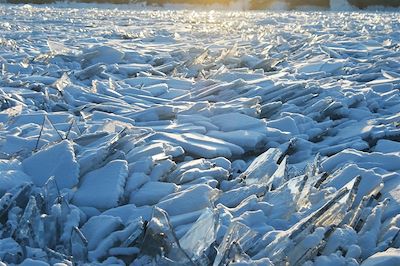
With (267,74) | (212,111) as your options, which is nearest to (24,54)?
(267,74)

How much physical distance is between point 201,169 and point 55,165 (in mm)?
589

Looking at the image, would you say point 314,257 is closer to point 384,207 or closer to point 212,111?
point 384,207

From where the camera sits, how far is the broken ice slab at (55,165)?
1799 mm

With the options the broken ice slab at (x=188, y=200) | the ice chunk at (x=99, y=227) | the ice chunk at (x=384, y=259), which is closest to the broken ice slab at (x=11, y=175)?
the ice chunk at (x=99, y=227)

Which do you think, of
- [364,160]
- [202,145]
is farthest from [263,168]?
[364,160]

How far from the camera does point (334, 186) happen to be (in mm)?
1812

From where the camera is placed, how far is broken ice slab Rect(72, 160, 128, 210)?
1.70 meters

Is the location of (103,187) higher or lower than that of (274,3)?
higher

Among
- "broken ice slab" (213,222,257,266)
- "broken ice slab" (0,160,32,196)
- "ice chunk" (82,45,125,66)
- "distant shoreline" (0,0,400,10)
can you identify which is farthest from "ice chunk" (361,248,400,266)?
"distant shoreline" (0,0,400,10)

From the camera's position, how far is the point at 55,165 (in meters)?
1.85

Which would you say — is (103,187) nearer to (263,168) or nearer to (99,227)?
(99,227)

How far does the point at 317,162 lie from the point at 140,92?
1.67 metres

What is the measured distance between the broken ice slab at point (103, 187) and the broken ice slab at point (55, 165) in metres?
0.05

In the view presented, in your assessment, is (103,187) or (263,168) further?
(263,168)
